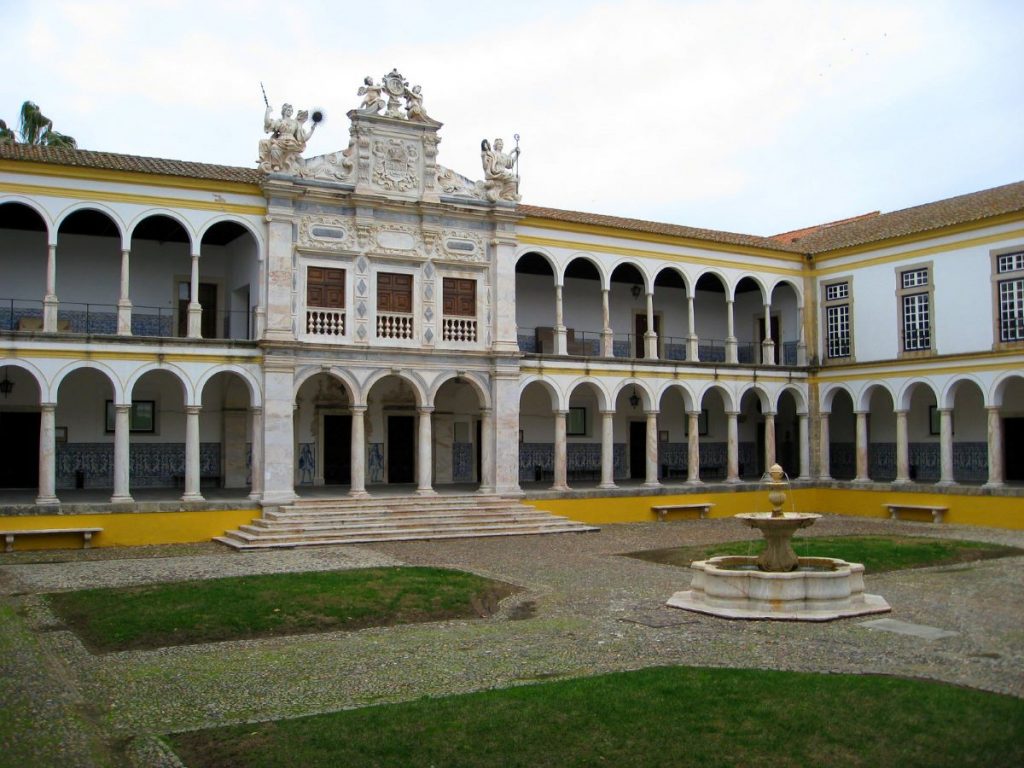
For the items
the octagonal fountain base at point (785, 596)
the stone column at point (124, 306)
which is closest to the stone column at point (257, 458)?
the stone column at point (124, 306)

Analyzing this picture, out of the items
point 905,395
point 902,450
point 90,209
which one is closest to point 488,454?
point 90,209

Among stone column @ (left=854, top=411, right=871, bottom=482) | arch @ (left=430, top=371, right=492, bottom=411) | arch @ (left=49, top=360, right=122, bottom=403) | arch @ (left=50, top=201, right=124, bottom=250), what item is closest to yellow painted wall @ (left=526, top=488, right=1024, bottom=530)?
stone column @ (left=854, top=411, right=871, bottom=482)

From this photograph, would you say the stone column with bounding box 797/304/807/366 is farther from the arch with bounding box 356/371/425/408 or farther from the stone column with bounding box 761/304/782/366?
the arch with bounding box 356/371/425/408

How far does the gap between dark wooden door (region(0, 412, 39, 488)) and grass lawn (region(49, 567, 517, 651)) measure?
9.27 meters

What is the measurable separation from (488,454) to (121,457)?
23.3ft

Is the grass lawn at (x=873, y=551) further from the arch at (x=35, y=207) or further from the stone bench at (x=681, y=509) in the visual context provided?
the arch at (x=35, y=207)

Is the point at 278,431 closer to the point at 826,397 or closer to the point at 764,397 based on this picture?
the point at 764,397

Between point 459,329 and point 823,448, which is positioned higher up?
point 459,329

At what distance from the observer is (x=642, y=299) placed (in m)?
25.4

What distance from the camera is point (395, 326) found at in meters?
19.6

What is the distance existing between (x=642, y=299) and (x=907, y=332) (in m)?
6.44

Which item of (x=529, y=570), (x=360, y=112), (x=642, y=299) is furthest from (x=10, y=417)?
(x=642, y=299)

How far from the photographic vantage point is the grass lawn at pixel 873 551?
1420 cm

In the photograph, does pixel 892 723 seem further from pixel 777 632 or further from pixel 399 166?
pixel 399 166
